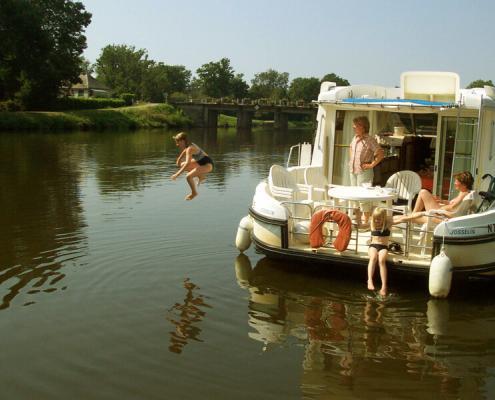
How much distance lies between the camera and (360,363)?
7.55 m

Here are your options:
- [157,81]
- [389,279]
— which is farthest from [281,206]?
[157,81]

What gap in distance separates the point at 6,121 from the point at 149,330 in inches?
1954

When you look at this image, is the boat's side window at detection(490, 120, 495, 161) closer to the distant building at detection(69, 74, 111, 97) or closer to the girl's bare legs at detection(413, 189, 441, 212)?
the girl's bare legs at detection(413, 189, 441, 212)

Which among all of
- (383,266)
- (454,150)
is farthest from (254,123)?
(383,266)

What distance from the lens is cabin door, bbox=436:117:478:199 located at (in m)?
11.5

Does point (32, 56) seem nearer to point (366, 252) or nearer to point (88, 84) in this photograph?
point (88, 84)

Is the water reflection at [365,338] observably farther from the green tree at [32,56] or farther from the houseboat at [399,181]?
the green tree at [32,56]

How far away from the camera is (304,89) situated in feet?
529

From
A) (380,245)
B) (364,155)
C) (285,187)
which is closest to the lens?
(380,245)

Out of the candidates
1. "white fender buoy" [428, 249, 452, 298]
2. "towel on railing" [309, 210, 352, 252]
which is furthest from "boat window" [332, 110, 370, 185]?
"white fender buoy" [428, 249, 452, 298]

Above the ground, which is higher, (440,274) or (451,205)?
(451,205)

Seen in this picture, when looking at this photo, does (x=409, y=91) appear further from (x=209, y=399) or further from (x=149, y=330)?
(x=209, y=399)

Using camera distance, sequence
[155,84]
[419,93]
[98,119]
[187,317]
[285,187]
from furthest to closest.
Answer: [155,84] → [98,119] → [419,93] → [285,187] → [187,317]

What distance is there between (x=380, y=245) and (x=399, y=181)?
8.27 feet
